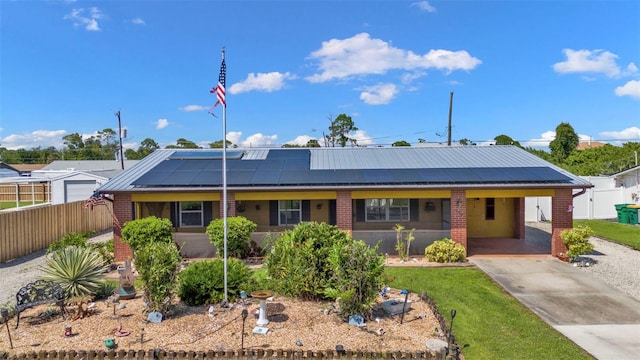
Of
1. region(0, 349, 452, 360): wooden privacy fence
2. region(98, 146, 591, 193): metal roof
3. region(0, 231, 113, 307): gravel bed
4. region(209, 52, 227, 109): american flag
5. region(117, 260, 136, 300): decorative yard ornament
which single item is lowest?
region(0, 231, 113, 307): gravel bed

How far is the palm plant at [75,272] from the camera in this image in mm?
8500

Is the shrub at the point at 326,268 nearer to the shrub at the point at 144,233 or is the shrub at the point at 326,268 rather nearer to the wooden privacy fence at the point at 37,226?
the shrub at the point at 144,233

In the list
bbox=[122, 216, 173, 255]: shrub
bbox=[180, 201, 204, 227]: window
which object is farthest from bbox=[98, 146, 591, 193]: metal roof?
bbox=[180, 201, 204, 227]: window

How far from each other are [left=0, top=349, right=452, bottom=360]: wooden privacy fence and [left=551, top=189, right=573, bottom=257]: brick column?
33.8 ft

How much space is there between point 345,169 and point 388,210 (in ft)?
8.52

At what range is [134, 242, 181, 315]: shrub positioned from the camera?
296 inches

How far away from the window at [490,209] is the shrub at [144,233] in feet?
44.4

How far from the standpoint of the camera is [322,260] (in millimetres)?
8734

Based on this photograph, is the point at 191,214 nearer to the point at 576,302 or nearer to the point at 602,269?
the point at 576,302

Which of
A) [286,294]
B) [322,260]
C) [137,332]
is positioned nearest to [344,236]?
[322,260]

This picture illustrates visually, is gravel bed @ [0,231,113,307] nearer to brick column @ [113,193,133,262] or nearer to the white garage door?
brick column @ [113,193,133,262]

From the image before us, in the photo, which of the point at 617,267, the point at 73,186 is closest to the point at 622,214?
the point at 617,267

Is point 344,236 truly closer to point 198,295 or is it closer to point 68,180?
point 198,295

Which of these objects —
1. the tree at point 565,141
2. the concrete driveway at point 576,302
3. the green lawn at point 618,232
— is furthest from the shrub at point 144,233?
the tree at point 565,141
